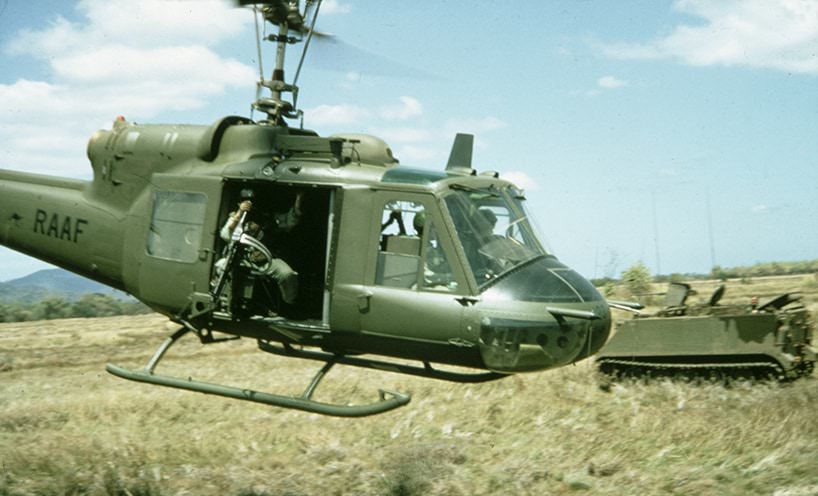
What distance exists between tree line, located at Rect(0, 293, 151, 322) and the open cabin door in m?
25.9

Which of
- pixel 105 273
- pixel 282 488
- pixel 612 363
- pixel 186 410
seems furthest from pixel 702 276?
pixel 105 273

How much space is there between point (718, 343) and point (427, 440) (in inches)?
188

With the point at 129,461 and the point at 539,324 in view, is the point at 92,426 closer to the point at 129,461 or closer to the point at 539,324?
the point at 129,461

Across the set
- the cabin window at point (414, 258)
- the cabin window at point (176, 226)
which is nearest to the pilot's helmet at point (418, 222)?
the cabin window at point (414, 258)

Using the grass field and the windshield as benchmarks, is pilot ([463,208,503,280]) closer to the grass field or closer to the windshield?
the windshield

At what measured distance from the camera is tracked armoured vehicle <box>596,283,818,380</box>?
11.5 metres

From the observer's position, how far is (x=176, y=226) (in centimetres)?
683

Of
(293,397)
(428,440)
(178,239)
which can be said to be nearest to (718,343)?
(428,440)

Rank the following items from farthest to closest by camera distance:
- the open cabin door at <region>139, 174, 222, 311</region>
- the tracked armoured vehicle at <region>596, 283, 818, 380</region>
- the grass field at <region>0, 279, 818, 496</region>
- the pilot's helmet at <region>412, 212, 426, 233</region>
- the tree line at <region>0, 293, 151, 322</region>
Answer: the tree line at <region>0, 293, 151, 322</region> < the tracked armoured vehicle at <region>596, 283, 818, 380</region> < the grass field at <region>0, 279, 818, 496</region> < the open cabin door at <region>139, 174, 222, 311</region> < the pilot's helmet at <region>412, 212, 426, 233</region>

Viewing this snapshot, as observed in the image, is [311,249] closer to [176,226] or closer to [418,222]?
[176,226]

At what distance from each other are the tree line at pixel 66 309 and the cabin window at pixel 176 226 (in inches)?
1023

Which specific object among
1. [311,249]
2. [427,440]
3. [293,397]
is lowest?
[427,440]

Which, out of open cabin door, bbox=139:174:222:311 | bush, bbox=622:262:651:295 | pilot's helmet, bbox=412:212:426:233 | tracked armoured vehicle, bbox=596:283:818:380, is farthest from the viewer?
bush, bbox=622:262:651:295

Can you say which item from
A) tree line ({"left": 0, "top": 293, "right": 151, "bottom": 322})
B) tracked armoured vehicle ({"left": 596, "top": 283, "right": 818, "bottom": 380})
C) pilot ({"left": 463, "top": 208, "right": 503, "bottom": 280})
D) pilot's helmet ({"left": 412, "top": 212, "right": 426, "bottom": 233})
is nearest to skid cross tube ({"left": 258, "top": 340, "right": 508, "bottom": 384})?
pilot ({"left": 463, "top": 208, "right": 503, "bottom": 280})
